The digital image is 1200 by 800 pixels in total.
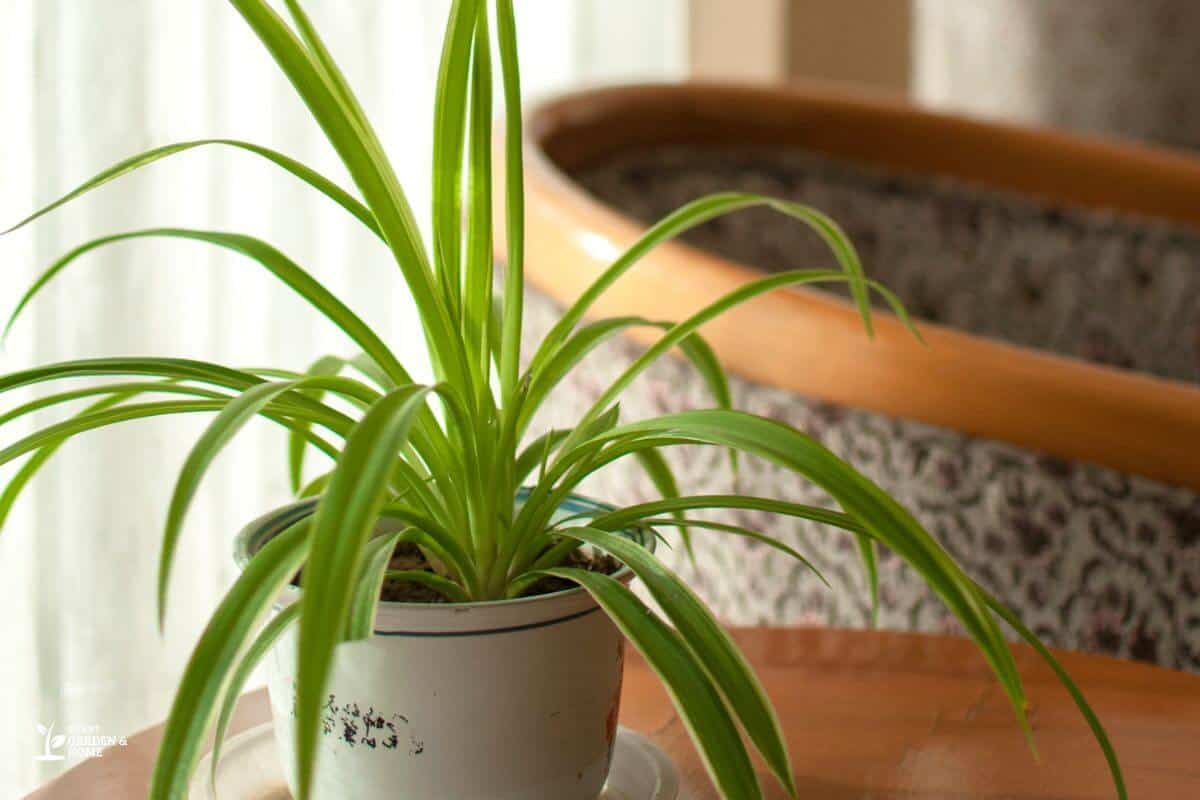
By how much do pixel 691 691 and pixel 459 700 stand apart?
100mm

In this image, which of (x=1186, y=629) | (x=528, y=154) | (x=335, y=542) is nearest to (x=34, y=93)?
(x=528, y=154)

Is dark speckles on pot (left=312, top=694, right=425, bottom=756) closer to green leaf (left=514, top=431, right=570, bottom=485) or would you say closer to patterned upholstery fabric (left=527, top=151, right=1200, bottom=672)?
green leaf (left=514, top=431, right=570, bottom=485)

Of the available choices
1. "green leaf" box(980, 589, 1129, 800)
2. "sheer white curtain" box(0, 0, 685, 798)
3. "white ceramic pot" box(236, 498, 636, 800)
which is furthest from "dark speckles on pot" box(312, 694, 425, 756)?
"sheer white curtain" box(0, 0, 685, 798)

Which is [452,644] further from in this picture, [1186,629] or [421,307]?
[1186,629]

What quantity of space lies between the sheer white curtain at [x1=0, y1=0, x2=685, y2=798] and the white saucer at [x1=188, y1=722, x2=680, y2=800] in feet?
1.83

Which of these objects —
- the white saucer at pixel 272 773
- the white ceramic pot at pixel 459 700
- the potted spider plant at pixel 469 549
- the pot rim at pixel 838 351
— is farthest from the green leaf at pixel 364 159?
the pot rim at pixel 838 351

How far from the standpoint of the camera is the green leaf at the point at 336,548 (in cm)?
40

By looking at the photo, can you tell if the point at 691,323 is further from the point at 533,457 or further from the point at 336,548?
the point at 336,548

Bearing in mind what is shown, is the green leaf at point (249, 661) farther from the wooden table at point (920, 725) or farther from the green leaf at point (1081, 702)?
the green leaf at point (1081, 702)

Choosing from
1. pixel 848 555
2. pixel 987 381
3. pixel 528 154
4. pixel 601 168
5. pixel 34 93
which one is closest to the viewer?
pixel 987 381

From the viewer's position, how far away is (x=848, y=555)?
103 cm

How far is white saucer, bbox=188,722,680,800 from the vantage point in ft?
2.15

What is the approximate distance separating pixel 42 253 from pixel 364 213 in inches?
25.6

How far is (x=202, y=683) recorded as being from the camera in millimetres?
476
